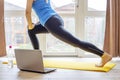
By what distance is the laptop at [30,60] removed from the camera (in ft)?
8.24

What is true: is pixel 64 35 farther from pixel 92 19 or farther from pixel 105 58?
pixel 92 19

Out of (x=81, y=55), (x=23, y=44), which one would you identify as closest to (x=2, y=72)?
(x=23, y=44)

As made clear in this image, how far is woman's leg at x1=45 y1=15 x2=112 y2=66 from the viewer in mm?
2658

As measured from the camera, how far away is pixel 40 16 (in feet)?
9.20

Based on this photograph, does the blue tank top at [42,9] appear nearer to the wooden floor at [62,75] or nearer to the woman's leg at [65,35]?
the woman's leg at [65,35]

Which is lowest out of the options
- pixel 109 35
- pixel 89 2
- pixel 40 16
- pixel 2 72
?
pixel 2 72

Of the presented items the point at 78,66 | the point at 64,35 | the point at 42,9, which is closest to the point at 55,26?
the point at 64,35

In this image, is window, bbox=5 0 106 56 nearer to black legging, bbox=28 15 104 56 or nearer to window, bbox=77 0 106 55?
window, bbox=77 0 106 55

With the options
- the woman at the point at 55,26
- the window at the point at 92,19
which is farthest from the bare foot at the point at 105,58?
the window at the point at 92,19

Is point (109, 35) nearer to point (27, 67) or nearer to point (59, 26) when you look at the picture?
point (59, 26)

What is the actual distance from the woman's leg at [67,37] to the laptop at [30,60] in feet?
1.21

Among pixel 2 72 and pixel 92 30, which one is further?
pixel 92 30

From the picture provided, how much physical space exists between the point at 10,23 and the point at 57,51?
88 cm

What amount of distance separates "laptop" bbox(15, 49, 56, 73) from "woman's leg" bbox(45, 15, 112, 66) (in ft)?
1.21
